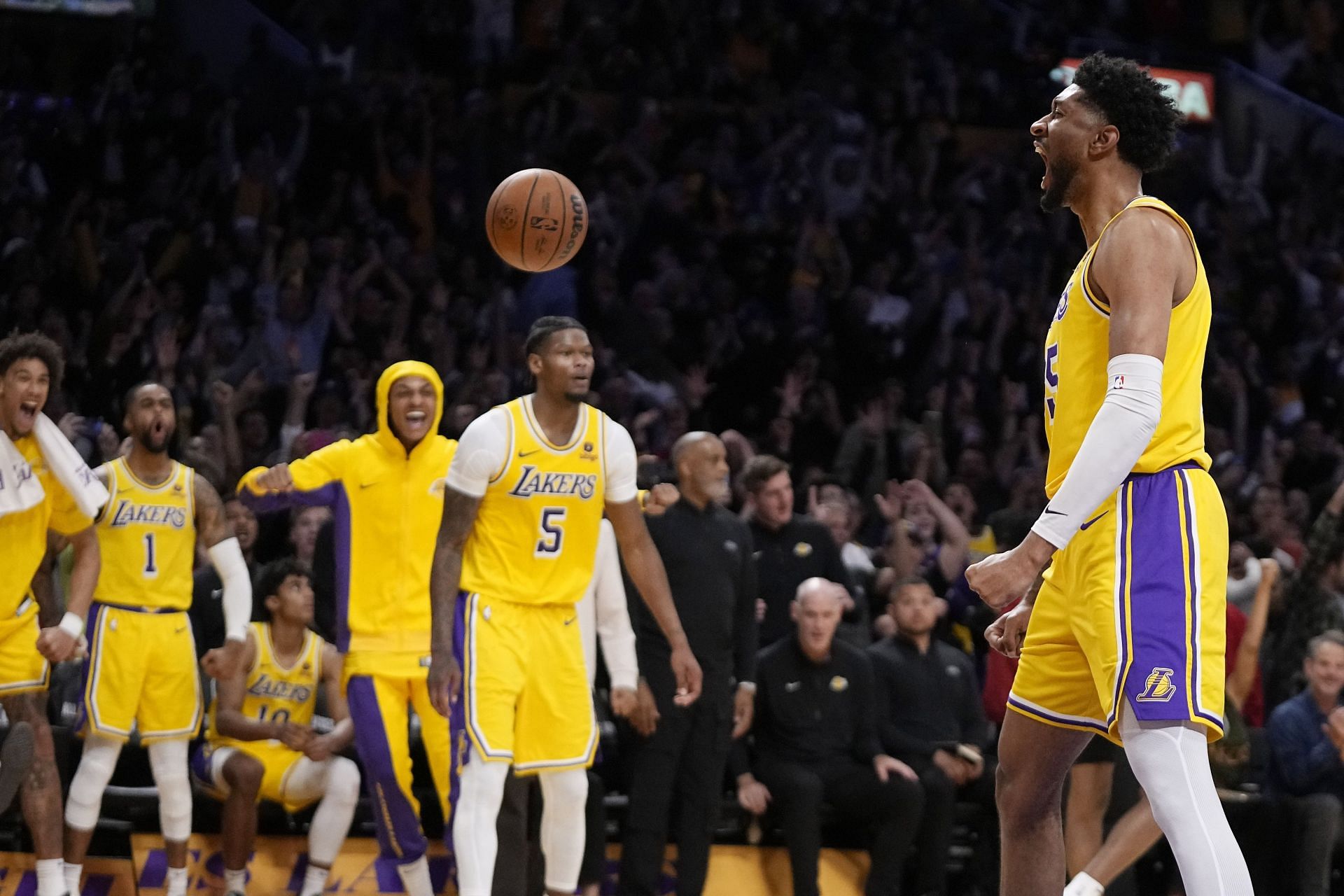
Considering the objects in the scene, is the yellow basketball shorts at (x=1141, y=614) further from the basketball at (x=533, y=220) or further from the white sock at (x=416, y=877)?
the white sock at (x=416, y=877)

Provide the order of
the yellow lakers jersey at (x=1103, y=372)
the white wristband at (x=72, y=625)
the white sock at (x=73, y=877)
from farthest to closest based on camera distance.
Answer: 1. the white sock at (x=73, y=877)
2. the white wristband at (x=72, y=625)
3. the yellow lakers jersey at (x=1103, y=372)

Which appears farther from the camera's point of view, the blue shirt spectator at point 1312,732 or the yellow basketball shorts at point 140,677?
the blue shirt spectator at point 1312,732

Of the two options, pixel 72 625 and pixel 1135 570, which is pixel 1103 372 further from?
pixel 72 625

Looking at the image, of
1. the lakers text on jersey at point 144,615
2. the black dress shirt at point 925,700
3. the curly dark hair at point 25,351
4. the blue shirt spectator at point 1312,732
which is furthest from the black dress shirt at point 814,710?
the curly dark hair at point 25,351

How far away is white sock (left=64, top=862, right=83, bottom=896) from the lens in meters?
7.00

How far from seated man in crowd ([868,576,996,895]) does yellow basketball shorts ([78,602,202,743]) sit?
3.18 meters

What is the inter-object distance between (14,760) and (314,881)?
4.75ft

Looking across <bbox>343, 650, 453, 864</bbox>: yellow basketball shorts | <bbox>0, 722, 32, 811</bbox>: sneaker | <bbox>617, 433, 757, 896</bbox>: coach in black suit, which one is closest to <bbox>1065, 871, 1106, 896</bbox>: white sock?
<bbox>617, 433, 757, 896</bbox>: coach in black suit

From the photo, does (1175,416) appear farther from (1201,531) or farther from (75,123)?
(75,123)

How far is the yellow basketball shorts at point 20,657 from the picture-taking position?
21.5ft

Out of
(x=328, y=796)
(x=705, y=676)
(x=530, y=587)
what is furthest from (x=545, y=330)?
(x=328, y=796)

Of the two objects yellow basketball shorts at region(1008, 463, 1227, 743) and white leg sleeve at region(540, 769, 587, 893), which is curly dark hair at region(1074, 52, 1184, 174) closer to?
yellow basketball shorts at region(1008, 463, 1227, 743)

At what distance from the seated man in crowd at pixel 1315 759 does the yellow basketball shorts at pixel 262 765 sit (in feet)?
14.7

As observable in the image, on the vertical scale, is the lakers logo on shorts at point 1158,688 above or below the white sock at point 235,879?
above
